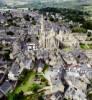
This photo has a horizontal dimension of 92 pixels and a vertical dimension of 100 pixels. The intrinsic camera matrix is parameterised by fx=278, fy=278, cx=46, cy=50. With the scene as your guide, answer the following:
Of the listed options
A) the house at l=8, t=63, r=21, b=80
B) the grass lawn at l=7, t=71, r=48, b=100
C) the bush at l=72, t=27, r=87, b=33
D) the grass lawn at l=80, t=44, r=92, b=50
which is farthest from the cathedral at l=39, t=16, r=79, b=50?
the grass lawn at l=7, t=71, r=48, b=100

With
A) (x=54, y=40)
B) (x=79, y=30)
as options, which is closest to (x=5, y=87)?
(x=54, y=40)

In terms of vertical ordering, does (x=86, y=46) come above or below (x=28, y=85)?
below

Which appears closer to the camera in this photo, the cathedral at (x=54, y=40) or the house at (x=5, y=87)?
the house at (x=5, y=87)

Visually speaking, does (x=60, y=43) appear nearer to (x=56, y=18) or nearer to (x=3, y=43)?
(x=3, y=43)

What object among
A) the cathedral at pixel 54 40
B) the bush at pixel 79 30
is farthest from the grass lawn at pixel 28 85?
the bush at pixel 79 30

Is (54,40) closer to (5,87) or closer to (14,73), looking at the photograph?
(14,73)

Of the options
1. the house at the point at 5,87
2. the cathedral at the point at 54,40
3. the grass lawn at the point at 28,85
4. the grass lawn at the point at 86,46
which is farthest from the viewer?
the grass lawn at the point at 86,46

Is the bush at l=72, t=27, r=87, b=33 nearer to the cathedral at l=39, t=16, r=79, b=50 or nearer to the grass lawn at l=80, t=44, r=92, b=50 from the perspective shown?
the cathedral at l=39, t=16, r=79, b=50

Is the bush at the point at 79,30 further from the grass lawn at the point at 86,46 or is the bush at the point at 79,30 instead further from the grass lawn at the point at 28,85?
the grass lawn at the point at 28,85

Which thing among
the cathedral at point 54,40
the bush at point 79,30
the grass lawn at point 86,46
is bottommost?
the bush at point 79,30

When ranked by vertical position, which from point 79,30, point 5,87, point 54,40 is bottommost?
point 79,30

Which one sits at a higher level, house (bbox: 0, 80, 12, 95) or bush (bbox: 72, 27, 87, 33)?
house (bbox: 0, 80, 12, 95)
